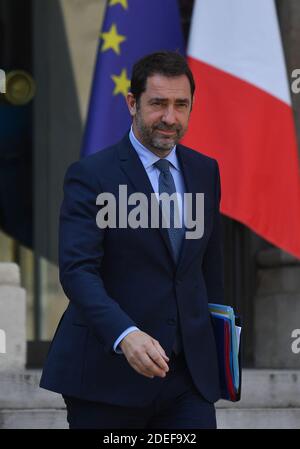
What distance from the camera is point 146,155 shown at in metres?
4.34

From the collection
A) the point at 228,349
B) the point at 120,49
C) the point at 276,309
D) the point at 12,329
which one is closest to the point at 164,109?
the point at 228,349

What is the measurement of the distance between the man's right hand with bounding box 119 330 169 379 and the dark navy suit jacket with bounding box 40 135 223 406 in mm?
238

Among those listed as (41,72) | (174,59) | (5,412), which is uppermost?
(41,72)

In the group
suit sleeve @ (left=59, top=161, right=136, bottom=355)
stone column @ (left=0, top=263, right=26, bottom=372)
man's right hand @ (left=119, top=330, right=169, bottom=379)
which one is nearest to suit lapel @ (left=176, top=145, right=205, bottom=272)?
suit sleeve @ (left=59, top=161, right=136, bottom=355)

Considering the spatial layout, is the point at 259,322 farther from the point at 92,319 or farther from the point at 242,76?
the point at 92,319

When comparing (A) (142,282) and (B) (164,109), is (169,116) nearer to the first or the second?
(B) (164,109)

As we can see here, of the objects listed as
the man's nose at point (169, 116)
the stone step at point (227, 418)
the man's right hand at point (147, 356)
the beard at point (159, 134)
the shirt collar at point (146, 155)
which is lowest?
the stone step at point (227, 418)

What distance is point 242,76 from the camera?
8477 millimetres

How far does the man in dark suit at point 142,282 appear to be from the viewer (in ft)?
13.7

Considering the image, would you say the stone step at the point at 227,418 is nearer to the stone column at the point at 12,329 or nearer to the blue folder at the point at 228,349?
the stone column at the point at 12,329

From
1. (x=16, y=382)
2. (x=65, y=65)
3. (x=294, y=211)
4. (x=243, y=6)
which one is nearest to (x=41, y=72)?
(x=65, y=65)

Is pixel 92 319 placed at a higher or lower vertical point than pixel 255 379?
higher

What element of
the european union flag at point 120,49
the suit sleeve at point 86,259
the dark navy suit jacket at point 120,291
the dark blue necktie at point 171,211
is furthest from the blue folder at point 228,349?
the european union flag at point 120,49

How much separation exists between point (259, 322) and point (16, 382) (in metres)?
2.46
